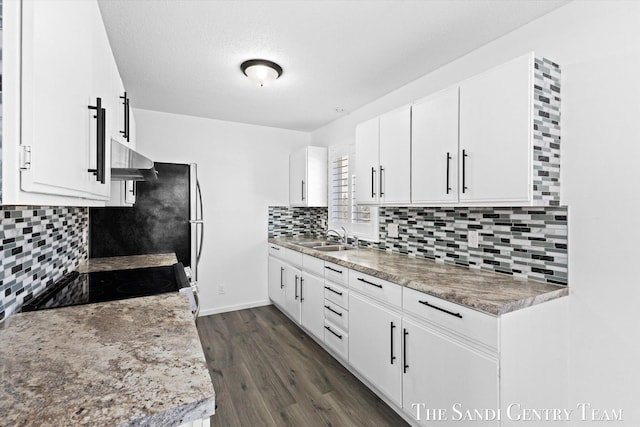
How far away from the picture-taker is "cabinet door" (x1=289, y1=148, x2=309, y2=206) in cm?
393

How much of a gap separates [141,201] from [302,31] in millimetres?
2224

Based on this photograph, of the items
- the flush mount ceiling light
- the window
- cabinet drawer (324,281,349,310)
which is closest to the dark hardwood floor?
cabinet drawer (324,281,349,310)

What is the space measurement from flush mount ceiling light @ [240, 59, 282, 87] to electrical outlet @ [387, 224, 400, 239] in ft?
5.37

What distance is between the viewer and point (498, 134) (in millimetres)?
1693

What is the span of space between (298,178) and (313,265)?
1458 millimetres

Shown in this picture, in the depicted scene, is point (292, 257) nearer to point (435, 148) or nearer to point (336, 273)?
point (336, 273)

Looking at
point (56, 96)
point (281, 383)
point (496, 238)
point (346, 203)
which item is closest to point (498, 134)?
point (496, 238)

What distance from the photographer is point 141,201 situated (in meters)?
3.08

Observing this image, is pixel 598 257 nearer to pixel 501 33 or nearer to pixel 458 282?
pixel 458 282

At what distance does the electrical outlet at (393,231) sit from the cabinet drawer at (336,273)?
0.66 m

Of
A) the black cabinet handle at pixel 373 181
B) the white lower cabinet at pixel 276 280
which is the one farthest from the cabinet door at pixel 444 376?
the white lower cabinet at pixel 276 280

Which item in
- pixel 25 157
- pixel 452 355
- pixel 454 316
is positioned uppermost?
pixel 25 157

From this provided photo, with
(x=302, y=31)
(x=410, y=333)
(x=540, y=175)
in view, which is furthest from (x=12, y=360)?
(x=540, y=175)

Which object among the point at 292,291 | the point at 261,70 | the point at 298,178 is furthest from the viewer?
the point at 298,178
